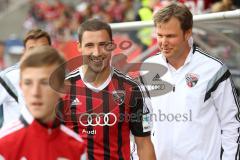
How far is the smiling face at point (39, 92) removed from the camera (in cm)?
284

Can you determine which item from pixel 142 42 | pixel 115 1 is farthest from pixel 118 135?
pixel 115 1

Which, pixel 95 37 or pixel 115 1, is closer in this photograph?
pixel 95 37

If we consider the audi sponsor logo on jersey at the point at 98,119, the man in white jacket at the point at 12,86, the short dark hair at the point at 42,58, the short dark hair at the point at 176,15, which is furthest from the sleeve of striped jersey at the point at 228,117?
the short dark hair at the point at 42,58

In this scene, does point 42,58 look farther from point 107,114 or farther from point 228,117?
point 228,117

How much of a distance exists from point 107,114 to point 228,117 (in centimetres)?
91

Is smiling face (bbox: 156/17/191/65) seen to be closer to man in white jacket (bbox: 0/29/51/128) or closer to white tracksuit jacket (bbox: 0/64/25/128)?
man in white jacket (bbox: 0/29/51/128)

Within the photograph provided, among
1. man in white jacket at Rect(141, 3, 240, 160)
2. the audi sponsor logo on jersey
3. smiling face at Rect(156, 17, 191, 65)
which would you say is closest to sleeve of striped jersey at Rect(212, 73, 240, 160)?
man in white jacket at Rect(141, 3, 240, 160)

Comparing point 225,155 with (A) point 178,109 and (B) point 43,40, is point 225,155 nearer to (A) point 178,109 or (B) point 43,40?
(A) point 178,109

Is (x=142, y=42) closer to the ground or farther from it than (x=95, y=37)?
closer to the ground

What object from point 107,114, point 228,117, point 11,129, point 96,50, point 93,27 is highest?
point 93,27

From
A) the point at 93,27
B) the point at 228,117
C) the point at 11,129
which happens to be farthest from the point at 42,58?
the point at 228,117

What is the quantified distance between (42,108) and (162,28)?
199cm

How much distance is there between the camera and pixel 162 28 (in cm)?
466

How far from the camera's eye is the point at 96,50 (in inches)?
172
